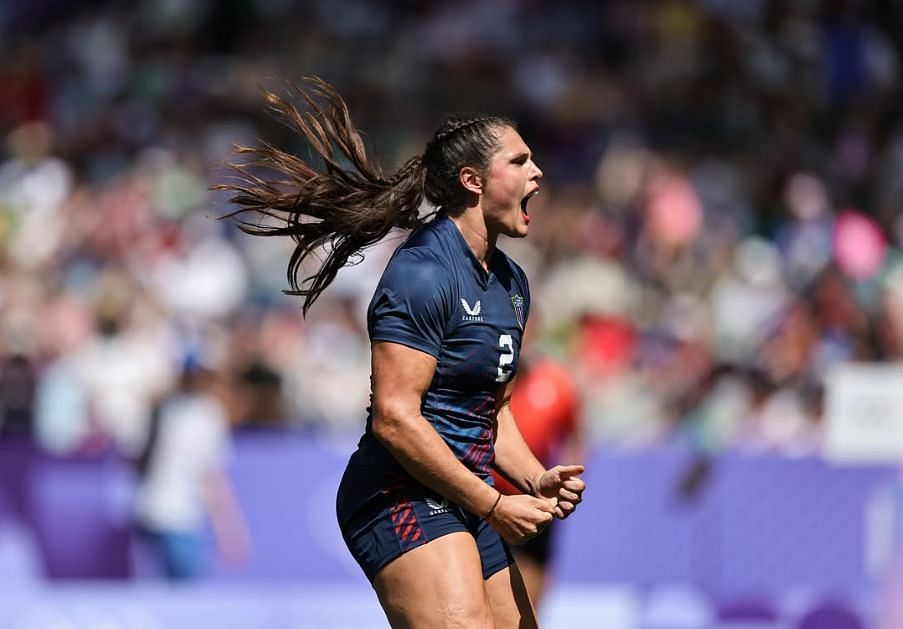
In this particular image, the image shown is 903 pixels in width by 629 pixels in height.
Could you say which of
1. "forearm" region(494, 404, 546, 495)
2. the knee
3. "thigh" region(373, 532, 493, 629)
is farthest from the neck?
the knee

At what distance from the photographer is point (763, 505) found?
9766mm

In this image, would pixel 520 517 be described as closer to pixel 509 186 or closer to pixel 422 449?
pixel 422 449

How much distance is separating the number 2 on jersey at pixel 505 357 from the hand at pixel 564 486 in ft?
1.29

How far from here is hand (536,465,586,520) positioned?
16.0 feet

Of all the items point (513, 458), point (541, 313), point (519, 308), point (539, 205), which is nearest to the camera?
point (519, 308)

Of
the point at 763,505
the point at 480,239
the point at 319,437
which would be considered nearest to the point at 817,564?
the point at 763,505

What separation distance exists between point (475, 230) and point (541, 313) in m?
3.64

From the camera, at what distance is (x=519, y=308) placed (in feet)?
17.6

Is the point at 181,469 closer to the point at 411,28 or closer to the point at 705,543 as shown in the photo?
the point at 705,543

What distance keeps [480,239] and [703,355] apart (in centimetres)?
638

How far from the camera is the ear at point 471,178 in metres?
5.17

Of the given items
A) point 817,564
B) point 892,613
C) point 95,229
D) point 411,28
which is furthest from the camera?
point 411,28

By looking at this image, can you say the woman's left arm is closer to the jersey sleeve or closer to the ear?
the jersey sleeve

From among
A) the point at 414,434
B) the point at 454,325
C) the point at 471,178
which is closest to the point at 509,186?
the point at 471,178
